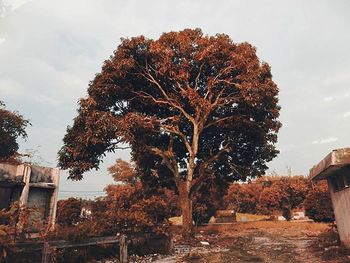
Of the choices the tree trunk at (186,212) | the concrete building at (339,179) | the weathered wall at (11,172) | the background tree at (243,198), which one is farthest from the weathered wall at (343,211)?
the background tree at (243,198)

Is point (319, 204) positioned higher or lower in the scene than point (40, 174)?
lower

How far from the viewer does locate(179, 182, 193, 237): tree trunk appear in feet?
66.9

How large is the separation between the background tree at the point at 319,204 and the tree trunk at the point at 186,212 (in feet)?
52.2

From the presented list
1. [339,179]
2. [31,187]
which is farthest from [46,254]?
[31,187]

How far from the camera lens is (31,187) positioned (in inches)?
854

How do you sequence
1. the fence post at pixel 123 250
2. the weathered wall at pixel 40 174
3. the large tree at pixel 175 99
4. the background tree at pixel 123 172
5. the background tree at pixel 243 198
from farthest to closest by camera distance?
the background tree at pixel 123 172 < the background tree at pixel 243 198 < the weathered wall at pixel 40 174 < the large tree at pixel 175 99 < the fence post at pixel 123 250

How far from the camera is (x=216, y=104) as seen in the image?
2141 cm

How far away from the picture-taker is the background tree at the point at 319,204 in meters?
30.1

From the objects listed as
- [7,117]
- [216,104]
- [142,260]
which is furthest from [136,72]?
[7,117]

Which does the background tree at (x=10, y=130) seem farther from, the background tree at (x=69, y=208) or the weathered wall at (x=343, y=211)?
the weathered wall at (x=343, y=211)

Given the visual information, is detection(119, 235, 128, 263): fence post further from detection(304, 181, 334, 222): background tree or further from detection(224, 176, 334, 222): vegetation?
detection(304, 181, 334, 222): background tree

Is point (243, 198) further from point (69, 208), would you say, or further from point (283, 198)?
point (69, 208)

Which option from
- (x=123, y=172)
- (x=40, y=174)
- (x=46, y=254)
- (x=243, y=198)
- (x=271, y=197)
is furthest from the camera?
(x=123, y=172)

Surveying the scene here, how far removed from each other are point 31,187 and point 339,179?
19.0m
